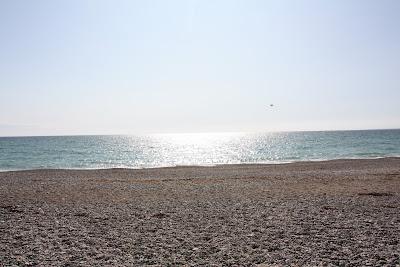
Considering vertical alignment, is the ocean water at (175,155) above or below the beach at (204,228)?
below

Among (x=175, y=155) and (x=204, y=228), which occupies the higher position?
(x=204, y=228)

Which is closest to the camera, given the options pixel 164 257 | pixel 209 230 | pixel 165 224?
pixel 164 257

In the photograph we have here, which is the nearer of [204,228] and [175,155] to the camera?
[204,228]

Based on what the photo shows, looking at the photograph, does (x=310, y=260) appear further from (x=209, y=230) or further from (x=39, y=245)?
(x=39, y=245)

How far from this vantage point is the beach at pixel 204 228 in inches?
349

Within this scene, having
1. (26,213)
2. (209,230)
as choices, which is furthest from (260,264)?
(26,213)

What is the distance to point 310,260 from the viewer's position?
336 inches

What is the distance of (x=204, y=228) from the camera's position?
1188 cm

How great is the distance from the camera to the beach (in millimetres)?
8867

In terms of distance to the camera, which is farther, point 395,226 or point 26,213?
point 26,213

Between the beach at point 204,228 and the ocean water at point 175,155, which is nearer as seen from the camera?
the beach at point 204,228

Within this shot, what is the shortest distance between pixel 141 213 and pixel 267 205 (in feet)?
17.1

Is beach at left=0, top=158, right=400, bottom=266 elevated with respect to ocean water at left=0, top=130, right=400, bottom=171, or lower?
elevated

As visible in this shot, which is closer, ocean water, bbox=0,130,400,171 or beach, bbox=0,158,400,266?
beach, bbox=0,158,400,266
